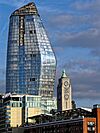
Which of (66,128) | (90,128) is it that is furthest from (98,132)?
(66,128)

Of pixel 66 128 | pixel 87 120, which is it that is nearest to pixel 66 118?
pixel 66 128

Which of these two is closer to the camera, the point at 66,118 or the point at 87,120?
the point at 87,120

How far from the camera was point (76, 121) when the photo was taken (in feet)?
620

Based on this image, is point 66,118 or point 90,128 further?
point 66,118

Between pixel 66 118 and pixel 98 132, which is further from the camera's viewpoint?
pixel 66 118

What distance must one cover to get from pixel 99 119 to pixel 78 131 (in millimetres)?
8726

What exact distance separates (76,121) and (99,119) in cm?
851

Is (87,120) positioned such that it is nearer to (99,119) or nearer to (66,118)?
(99,119)

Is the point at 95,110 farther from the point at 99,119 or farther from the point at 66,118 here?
the point at 66,118

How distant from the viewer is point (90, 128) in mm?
185875

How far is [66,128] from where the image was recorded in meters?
196

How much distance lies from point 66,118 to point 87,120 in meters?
16.9

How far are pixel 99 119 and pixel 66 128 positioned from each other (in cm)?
1573

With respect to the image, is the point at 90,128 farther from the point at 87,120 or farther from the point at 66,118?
the point at 66,118
